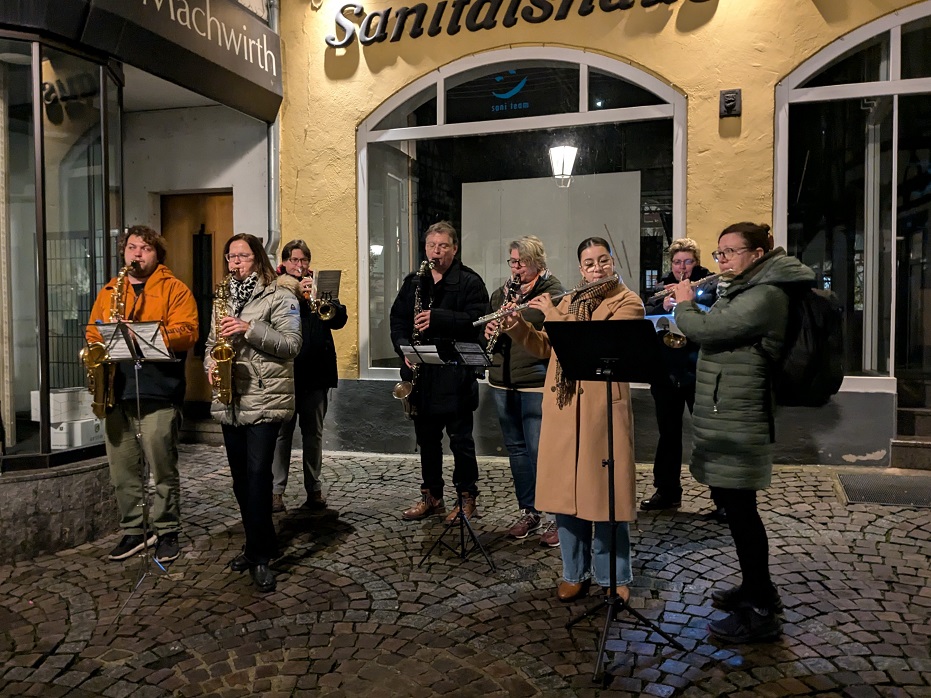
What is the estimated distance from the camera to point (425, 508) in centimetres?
546

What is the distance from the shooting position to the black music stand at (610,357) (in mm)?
3174

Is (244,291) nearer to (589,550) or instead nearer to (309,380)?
(309,380)

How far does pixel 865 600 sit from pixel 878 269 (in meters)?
4.32

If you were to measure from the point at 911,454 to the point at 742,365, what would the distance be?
159 inches

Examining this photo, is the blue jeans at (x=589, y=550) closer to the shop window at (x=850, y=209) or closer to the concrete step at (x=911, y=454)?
the concrete step at (x=911, y=454)

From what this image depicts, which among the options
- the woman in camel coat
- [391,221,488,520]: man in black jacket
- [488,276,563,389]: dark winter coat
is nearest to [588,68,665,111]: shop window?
[391,221,488,520]: man in black jacket

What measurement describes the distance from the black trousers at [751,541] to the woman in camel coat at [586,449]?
1.51 feet

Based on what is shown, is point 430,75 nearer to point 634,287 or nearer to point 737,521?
point 634,287

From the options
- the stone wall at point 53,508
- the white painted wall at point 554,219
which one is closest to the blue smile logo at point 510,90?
the white painted wall at point 554,219

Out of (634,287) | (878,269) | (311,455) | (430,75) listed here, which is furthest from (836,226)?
(311,455)

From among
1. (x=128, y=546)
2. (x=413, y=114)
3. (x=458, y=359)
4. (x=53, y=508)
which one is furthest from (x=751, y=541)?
(x=413, y=114)

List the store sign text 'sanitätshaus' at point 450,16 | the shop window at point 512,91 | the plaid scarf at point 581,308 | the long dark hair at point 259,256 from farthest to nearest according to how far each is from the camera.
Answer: the shop window at point 512,91
the store sign text 'sanitätshaus' at point 450,16
the long dark hair at point 259,256
the plaid scarf at point 581,308

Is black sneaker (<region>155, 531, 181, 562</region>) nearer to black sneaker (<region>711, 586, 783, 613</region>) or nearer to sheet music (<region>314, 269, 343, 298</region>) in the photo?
sheet music (<region>314, 269, 343, 298</region>)

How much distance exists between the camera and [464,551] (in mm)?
4609
